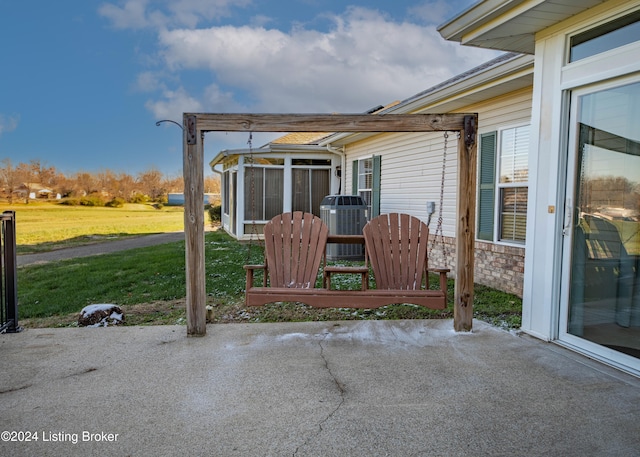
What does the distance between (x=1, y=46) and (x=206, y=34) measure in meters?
14.8

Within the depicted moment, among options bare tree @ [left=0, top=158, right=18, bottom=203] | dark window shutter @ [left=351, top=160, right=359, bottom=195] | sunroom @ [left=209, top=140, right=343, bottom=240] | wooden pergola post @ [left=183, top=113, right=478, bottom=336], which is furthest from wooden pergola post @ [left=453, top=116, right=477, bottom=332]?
bare tree @ [left=0, top=158, right=18, bottom=203]

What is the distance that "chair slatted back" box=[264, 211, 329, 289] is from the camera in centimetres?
450

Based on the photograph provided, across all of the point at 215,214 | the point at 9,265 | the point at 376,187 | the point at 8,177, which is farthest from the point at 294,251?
the point at 8,177

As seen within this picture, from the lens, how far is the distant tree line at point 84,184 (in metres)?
27.2

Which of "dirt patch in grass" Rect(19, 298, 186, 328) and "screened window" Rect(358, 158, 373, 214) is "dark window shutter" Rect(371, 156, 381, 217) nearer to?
"screened window" Rect(358, 158, 373, 214)

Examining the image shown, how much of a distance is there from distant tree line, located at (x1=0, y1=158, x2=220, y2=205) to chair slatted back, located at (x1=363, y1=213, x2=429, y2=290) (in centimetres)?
2756

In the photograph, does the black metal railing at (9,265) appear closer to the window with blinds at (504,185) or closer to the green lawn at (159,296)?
the green lawn at (159,296)

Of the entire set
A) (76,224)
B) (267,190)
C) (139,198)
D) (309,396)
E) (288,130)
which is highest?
→ (288,130)

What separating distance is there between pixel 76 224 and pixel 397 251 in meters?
23.4

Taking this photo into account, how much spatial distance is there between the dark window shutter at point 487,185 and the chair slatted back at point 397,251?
2.56m

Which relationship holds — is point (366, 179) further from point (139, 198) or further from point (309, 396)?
Answer: point (139, 198)

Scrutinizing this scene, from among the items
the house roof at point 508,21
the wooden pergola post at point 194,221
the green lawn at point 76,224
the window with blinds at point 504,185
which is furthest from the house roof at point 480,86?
the green lawn at point 76,224

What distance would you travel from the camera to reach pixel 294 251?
14.8 ft

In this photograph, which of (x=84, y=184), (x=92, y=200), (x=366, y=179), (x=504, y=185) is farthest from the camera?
(x=84, y=184)
